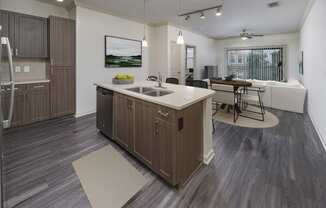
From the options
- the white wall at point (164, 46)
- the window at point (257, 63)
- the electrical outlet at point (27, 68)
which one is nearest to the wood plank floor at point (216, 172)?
the electrical outlet at point (27, 68)

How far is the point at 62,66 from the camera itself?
4.07 m

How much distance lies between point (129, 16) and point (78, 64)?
2049mm

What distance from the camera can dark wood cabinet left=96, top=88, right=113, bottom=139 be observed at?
9.78 feet

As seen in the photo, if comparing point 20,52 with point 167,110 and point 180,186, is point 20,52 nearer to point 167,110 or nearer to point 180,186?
point 167,110

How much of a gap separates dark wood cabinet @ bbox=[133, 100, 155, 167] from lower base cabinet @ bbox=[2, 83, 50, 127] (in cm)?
270

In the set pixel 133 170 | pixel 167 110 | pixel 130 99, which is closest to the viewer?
pixel 167 110

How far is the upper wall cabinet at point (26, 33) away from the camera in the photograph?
3.38 meters

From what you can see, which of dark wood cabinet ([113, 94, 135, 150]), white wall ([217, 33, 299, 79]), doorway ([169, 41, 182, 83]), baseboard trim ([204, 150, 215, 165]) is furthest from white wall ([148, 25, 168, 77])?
white wall ([217, 33, 299, 79])

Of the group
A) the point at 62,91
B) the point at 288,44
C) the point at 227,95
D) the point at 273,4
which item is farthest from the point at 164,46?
the point at 288,44

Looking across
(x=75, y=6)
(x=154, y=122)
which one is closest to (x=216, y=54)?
(x=75, y=6)

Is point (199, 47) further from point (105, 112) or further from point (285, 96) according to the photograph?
point (105, 112)

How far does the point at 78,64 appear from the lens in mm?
4312

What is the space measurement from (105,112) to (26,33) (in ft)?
7.86

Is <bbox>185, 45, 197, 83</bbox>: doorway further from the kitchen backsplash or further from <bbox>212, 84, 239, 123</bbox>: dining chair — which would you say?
the kitchen backsplash
